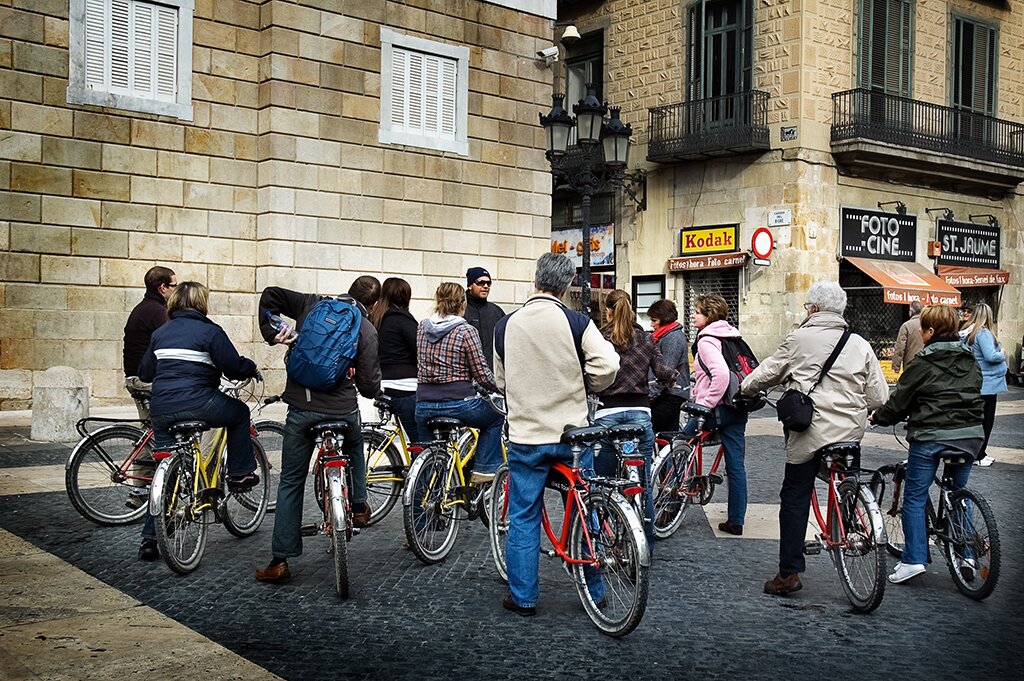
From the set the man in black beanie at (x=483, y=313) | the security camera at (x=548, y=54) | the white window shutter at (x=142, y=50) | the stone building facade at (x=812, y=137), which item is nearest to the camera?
the man in black beanie at (x=483, y=313)

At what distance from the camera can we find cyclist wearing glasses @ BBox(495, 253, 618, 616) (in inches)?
221

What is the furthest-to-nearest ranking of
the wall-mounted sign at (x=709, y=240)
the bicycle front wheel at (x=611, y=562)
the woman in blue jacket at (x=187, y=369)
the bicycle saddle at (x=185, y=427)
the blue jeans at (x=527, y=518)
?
the wall-mounted sign at (x=709, y=240)
the woman in blue jacket at (x=187, y=369)
the bicycle saddle at (x=185, y=427)
the blue jeans at (x=527, y=518)
the bicycle front wheel at (x=611, y=562)

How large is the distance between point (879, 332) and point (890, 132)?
4.62 m

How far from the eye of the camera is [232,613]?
5.59 meters

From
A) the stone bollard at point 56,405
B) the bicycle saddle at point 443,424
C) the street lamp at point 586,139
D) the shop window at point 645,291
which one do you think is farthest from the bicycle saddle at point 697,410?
the shop window at point 645,291

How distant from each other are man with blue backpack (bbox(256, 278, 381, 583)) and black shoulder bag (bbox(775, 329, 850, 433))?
8.00 ft

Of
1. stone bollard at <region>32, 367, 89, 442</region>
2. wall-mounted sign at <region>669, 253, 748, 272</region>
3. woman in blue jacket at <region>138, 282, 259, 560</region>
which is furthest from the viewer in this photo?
wall-mounted sign at <region>669, 253, 748, 272</region>

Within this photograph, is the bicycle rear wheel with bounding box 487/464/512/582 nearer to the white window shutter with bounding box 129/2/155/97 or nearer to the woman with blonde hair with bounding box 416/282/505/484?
the woman with blonde hair with bounding box 416/282/505/484

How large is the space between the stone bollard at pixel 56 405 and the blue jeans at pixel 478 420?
6.19m

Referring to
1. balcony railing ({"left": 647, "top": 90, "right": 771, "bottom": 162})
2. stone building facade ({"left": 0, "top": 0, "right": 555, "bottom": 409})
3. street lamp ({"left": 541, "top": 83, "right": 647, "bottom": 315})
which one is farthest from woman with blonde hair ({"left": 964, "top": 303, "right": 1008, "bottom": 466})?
balcony railing ({"left": 647, "top": 90, "right": 771, "bottom": 162})

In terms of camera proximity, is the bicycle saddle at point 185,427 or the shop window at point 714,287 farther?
the shop window at point 714,287

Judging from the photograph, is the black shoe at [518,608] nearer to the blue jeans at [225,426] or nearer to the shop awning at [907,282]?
the blue jeans at [225,426]

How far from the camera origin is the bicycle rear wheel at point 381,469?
786cm

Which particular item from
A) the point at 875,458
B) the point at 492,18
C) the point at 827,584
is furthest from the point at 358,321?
the point at 492,18
